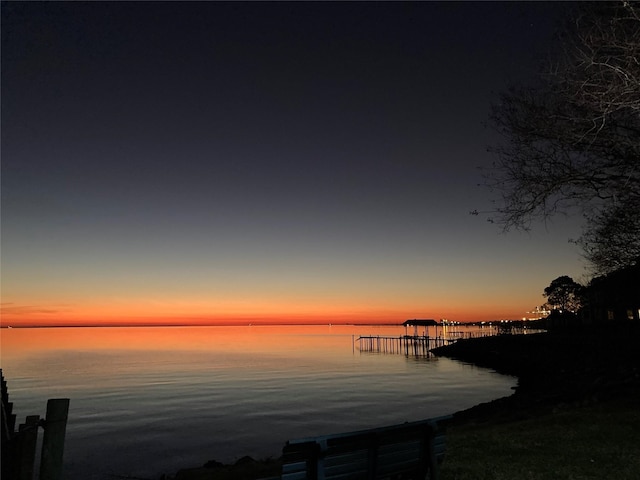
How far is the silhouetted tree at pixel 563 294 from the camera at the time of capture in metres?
112

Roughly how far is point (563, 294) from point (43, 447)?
4931 inches

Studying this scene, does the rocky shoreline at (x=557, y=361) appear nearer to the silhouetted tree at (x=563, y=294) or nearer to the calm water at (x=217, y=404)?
the calm water at (x=217, y=404)

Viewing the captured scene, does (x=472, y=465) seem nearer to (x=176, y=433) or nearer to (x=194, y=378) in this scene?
(x=176, y=433)

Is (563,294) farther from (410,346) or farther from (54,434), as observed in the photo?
(54,434)

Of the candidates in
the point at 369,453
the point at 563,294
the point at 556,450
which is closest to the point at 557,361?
the point at 556,450

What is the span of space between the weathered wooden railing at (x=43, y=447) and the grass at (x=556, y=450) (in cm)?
560

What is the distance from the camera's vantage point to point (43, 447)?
6.15 meters

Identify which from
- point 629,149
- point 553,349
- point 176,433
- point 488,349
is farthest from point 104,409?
point 488,349

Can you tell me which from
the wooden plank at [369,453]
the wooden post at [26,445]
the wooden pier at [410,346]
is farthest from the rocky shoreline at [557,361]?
the wooden pier at [410,346]

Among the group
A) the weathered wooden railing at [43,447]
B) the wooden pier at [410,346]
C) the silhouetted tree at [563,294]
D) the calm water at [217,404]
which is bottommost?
the calm water at [217,404]

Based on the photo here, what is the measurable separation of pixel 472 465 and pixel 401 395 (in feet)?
93.7

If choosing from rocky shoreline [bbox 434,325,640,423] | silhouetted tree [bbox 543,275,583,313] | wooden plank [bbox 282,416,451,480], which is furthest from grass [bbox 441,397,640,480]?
silhouetted tree [bbox 543,275,583,313]

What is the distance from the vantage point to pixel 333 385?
4088 centimetres

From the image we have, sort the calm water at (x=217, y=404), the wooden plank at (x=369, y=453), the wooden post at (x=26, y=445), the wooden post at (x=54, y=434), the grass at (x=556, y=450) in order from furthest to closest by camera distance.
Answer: the calm water at (x=217, y=404) < the grass at (x=556, y=450) < the wooden post at (x=26, y=445) < the wooden post at (x=54, y=434) < the wooden plank at (x=369, y=453)
